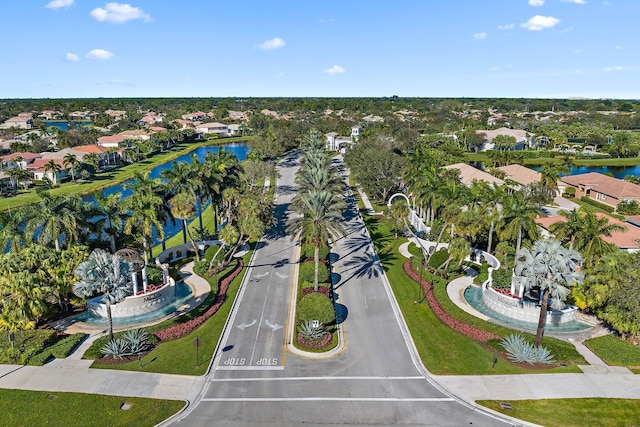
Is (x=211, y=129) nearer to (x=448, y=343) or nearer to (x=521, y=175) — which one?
(x=521, y=175)

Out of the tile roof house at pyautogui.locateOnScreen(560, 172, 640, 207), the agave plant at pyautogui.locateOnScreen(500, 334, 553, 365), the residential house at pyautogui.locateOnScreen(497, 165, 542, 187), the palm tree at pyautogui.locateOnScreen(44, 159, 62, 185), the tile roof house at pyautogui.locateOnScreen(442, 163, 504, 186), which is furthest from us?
the palm tree at pyautogui.locateOnScreen(44, 159, 62, 185)

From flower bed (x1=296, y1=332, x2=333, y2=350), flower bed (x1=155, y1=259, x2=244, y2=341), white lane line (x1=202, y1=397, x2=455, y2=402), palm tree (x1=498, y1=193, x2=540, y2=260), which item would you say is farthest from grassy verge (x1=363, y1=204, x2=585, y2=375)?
flower bed (x1=155, y1=259, x2=244, y2=341)

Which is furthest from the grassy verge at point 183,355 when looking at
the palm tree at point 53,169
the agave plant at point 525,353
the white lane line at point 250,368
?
the palm tree at point 53,169

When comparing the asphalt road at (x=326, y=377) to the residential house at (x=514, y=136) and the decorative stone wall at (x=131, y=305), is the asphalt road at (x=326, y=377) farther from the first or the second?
the residential house at (x=514, y=136)

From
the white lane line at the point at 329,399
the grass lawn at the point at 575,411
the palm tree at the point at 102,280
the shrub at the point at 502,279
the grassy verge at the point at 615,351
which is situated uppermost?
the palm tree at the point at 102,280

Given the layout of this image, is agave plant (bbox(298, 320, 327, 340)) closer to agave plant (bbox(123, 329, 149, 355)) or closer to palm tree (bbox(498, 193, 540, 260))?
agave plant (bbox(123, 329, 149, 355))

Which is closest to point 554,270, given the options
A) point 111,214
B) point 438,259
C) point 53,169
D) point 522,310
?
point 522,310
